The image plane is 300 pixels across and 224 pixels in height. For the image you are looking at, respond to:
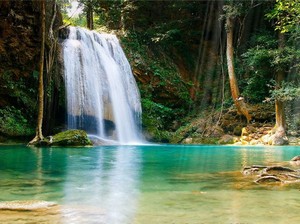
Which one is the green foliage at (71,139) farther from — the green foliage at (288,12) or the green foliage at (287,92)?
the green foliage at (287,92)

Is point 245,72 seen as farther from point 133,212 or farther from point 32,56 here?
point 133,212

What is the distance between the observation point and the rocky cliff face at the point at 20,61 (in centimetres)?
1520

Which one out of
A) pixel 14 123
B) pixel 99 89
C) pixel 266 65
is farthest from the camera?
pixel 99 89

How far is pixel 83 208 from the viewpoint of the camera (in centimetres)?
362

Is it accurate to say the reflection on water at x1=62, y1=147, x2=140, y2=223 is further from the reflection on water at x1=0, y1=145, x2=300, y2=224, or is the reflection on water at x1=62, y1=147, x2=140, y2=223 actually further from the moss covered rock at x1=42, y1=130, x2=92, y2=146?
the moss covered rock at x1=42, y1=130, x2=92, y2=146

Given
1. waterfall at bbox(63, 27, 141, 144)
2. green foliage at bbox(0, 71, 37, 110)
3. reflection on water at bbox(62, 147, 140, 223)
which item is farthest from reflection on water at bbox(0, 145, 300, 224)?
waterfall at bbox(63, 27, 141, 144)

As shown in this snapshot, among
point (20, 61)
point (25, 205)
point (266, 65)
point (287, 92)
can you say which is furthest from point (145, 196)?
point (266, 65)

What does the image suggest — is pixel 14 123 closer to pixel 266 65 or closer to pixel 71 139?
pixel 71 139

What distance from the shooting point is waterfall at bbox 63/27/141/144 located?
1675cm

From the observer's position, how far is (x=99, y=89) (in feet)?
58.5

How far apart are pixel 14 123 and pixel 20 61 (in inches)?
112

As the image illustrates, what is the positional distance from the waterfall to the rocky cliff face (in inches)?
48.3

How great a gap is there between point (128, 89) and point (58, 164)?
38.8 feet

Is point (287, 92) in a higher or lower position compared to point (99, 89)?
lower
